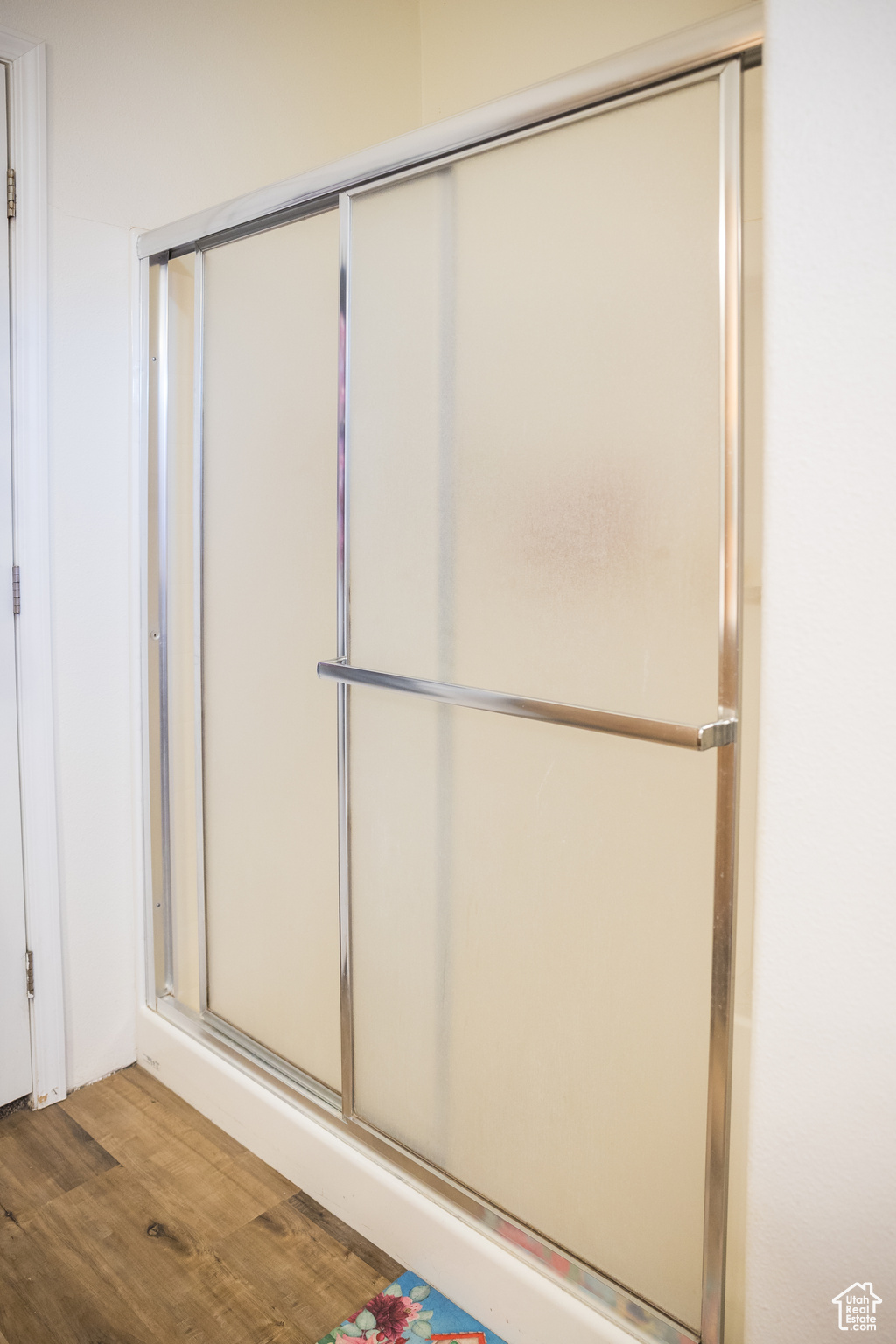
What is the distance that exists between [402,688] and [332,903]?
0.47 m

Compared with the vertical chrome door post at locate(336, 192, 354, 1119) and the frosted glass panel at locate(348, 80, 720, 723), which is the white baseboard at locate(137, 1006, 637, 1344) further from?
the frosted glass panel at locate(348, 80, 720, 723)

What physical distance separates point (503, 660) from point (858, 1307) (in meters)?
0.78

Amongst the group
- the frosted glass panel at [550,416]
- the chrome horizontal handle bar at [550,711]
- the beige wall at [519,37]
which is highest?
the beige wall at [519,37]

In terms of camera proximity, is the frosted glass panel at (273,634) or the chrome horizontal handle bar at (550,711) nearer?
the chrome horizontal handle bar at (550,711)

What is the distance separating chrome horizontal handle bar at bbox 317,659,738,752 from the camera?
3.13ft

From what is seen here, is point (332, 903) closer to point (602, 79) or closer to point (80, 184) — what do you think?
point (602, 79)

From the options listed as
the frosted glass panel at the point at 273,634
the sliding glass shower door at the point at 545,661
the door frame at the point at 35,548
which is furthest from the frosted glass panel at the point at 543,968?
the door frame at the point at 35,548

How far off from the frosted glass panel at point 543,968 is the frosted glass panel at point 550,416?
0.10 meters

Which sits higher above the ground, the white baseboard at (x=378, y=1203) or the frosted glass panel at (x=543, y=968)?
the frosted glass panel at (x=543, y=968)

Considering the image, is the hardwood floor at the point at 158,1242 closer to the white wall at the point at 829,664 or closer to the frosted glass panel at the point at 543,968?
the frosted glass panel at the point at 543,968

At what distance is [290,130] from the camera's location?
200 cm

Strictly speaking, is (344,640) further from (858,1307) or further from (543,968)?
(858,1307)

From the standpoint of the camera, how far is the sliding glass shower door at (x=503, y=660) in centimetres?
100

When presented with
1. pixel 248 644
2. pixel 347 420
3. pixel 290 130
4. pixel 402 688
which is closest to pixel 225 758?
pixel 248 644
